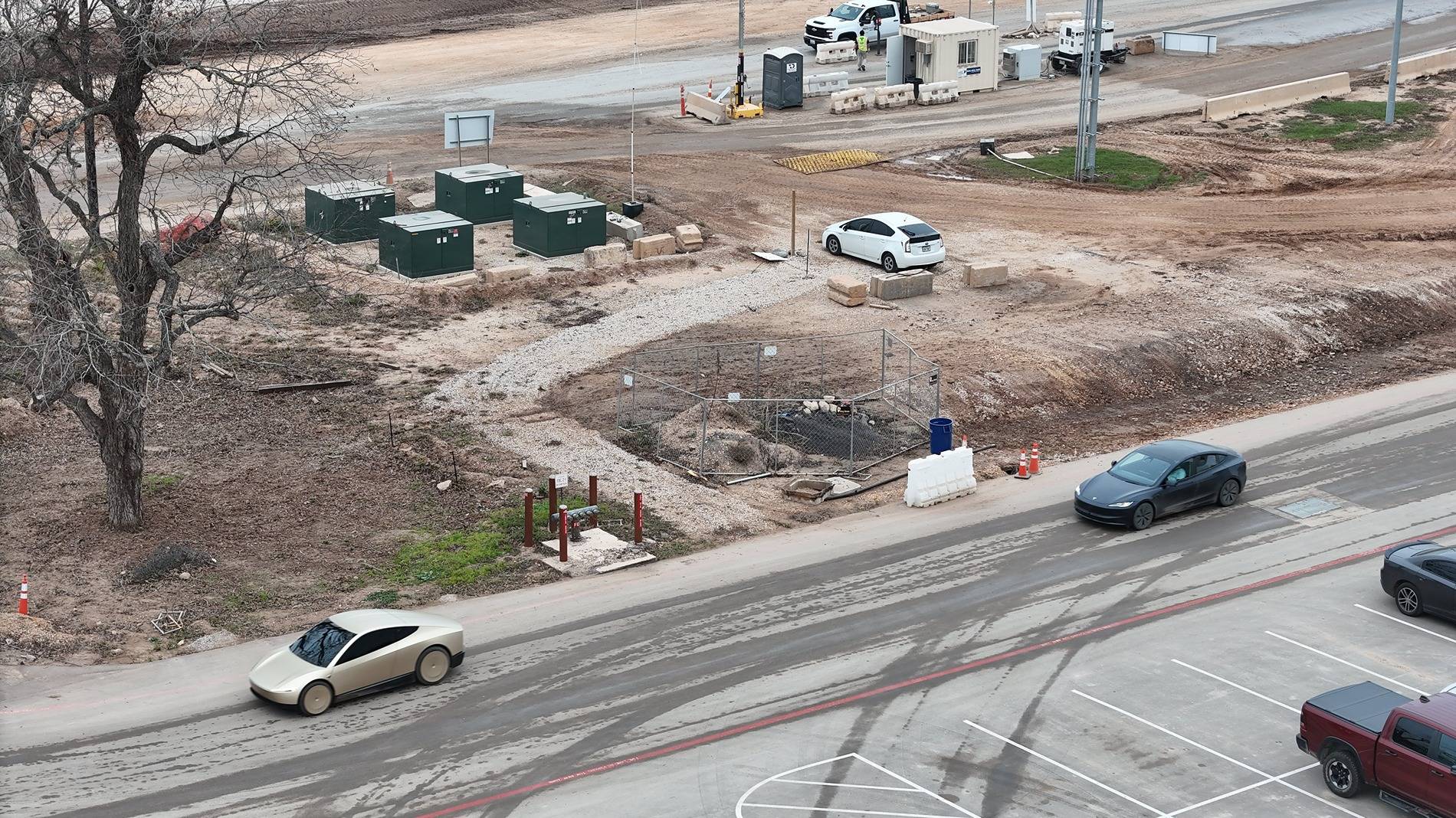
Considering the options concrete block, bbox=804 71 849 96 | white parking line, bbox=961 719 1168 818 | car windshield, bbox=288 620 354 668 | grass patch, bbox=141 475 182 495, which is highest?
A: concrete block, bbox=804 71 849 96

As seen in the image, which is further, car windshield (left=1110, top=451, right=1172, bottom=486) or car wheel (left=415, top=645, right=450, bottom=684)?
car windshield (left=1110, top=451, right=1172, bottom=486)

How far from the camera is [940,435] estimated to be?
1248 inches

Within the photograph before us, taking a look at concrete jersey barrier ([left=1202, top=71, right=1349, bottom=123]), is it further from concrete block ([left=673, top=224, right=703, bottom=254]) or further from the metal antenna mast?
concrete block ([left=673, top=224, right=703, bottom=254])

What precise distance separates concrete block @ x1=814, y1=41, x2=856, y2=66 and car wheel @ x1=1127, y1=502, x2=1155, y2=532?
140 feet

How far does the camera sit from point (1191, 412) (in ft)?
120

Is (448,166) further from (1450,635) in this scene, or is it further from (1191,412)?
(1450,635)

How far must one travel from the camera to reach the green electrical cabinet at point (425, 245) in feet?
139

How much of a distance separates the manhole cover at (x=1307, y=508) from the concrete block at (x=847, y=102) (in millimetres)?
33436

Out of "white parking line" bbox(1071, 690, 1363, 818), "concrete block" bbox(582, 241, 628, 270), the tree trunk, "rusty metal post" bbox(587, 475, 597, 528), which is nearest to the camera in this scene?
"white parking line" bbox(1071, 690, 1363, 818)

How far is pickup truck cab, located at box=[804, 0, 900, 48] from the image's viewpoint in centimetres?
7044

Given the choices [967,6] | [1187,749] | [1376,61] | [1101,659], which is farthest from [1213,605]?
[967,6]

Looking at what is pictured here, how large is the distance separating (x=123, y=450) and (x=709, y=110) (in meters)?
35.8

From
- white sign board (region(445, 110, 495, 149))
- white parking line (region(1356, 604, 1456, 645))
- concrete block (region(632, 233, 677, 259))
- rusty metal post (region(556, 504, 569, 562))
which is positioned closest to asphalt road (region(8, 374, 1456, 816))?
rusty metal post (region(556, 504, 569, 562))

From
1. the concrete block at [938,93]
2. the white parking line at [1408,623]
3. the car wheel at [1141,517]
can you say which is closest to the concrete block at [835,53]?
the concrete block at [938,93]
